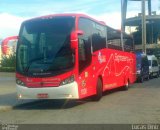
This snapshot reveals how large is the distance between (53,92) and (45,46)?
5.81ft

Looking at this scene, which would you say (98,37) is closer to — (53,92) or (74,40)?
(74,40)

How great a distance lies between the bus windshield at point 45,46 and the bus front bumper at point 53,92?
58 cm

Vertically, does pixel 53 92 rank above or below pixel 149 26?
above

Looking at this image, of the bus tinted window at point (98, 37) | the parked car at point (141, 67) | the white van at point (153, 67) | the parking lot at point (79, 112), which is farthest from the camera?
the white van at point (153, 67)

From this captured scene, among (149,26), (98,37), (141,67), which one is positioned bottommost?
(149,26)

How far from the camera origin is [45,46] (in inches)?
667

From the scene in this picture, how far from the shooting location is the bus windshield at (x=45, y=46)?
1661cm

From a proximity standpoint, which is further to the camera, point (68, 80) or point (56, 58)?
point (56, 58)

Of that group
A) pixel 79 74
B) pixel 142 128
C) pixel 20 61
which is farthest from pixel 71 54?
pixel 142 128

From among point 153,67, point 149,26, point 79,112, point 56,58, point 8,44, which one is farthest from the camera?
point 149,26

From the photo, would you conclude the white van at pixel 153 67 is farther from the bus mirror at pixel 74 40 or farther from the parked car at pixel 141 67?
the bus mirror at pixel 74 40

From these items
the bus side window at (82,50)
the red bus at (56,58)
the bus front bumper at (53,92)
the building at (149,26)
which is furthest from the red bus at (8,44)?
the building at (149,26)

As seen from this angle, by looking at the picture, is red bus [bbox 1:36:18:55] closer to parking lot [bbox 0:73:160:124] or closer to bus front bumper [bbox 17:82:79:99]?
bus front bumper [bbox 17:82:79:99]

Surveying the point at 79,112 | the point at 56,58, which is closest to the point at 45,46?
the point at 56,58
